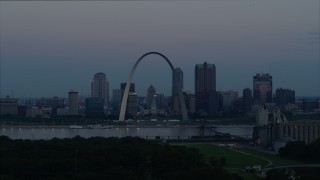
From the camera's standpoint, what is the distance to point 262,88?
251 ft

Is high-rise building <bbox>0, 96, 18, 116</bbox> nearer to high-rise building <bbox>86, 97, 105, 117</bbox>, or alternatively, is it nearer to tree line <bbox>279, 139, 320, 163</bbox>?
high-rise building <bbox>86, 97, 105, 117</bbox>

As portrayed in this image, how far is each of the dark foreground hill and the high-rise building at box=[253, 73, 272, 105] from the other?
172ft

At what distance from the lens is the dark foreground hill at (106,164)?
1727 centimetres

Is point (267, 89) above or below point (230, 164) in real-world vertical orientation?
above

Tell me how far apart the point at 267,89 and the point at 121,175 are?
59.9 m

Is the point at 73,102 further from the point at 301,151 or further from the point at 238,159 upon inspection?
the point at 238,159

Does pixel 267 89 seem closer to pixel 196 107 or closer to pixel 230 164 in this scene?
pixel 196 107

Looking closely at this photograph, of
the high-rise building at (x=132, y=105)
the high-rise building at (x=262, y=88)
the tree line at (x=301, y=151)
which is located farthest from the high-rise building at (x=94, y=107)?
the tree line at (x=301, y=151)

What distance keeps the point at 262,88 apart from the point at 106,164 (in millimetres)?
57266

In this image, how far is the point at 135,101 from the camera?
72.6 m

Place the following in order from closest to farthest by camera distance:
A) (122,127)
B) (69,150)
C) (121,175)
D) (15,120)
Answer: (121,175) < (69,150) < (122,127) < (15,120)

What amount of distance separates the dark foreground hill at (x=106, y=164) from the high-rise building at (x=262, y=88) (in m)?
52.6

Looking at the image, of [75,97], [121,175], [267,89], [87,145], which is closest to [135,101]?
[75,97]

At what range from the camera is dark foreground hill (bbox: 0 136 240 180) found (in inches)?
680
